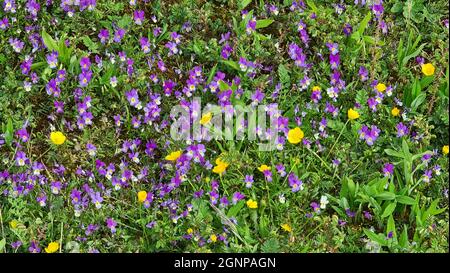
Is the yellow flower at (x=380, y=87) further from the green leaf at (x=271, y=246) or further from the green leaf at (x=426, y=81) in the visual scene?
the green leaf at (x=271, y=246)

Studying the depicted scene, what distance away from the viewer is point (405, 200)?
4102 mm

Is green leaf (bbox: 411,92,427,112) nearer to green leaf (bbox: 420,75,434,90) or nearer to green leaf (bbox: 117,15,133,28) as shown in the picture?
green leaf (bbox: 420,75,434,90)

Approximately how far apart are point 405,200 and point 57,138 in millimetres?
2169

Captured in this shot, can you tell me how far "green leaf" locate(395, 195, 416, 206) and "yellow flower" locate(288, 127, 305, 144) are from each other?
693mm

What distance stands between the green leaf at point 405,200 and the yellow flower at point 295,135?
0.69 meters

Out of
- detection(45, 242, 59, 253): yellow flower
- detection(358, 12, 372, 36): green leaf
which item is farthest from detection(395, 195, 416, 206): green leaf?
detection(45, 242, 59, 253): yellow flower

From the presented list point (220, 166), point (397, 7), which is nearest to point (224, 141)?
point (220, 166)

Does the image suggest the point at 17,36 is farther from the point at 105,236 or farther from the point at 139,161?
the point at 105,236

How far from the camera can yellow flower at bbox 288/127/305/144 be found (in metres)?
4.36

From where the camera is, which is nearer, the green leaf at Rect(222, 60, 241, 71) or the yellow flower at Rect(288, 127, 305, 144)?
the yellow flower at Rect(288, 127, 305, 144)

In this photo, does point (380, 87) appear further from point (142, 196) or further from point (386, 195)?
point (142, 196)

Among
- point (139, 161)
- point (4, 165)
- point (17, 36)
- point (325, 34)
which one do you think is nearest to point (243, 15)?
Answer: point (325, 34)
